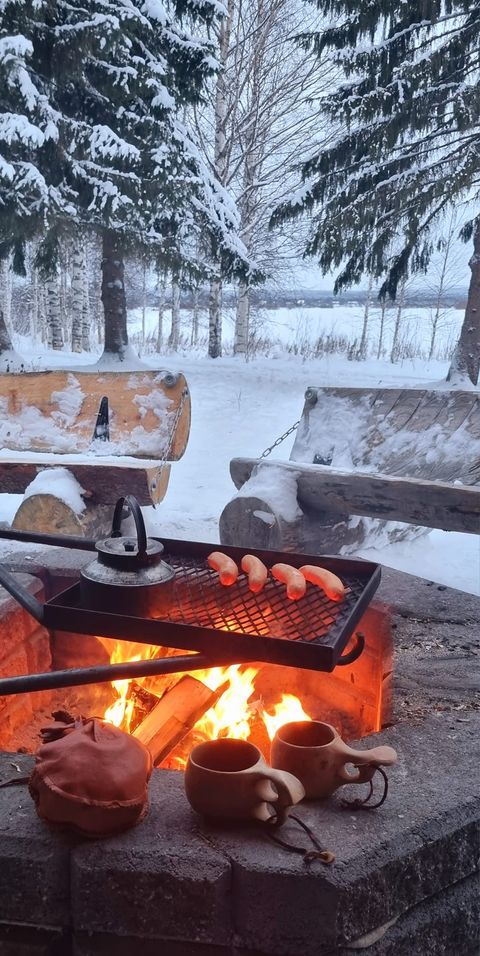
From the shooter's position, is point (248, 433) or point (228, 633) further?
point (248, 433)

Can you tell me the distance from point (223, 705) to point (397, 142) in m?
10.4

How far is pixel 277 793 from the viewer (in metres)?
1.37

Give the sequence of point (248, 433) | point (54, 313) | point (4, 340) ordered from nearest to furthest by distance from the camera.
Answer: point (248, 433) → point (4, 340) → point (54, 313)

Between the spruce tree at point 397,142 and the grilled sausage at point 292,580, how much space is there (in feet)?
30.2

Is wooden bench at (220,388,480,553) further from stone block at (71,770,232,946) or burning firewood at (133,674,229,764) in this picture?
stone block at (71,770,232,946)

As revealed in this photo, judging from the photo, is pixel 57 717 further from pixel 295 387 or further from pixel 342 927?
pixel 295 387

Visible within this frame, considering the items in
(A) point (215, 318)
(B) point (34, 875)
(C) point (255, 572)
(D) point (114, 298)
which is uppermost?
(D) point (114, 298)

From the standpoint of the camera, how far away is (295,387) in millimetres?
12047

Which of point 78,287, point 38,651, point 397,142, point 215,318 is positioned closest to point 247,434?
point 397,142

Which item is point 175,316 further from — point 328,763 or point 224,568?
point 328,763

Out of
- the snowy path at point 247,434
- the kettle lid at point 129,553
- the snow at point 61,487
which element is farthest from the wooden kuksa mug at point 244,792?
the snowy path at point 247,434

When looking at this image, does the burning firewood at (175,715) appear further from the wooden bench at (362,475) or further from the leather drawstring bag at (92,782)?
the wooden bench at (362,475)

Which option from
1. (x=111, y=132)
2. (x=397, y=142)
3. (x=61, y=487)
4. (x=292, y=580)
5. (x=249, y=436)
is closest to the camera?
(x=292, y=580)

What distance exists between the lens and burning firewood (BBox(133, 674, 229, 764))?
1.93 meters
